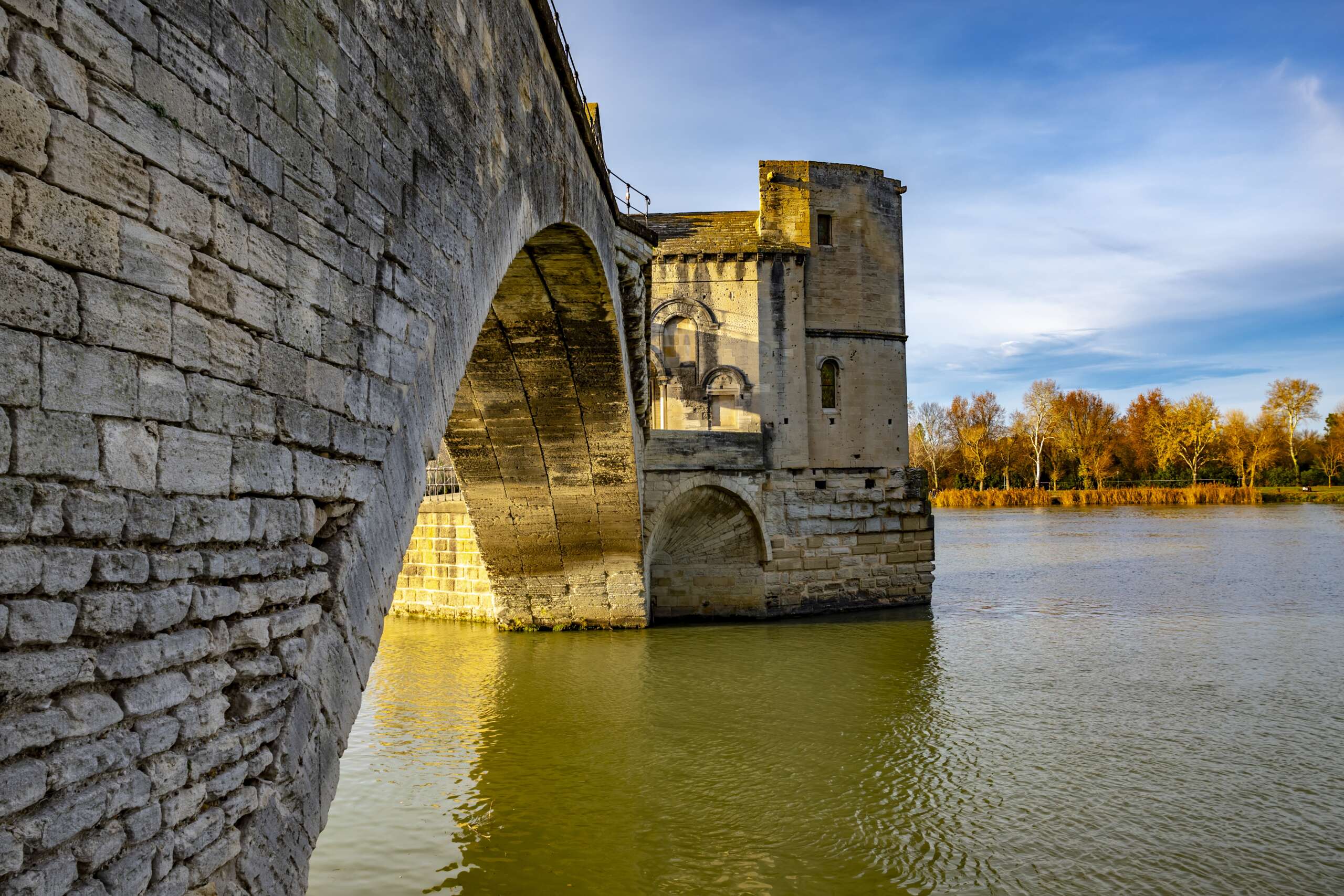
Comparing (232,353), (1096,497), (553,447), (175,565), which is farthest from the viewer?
(1096,497)

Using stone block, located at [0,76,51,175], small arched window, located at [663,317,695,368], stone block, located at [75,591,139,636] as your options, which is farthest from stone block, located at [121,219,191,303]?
small arched window, located at [663,317,695,368]

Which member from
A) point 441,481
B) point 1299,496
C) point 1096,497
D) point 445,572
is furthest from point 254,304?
point 1299,496

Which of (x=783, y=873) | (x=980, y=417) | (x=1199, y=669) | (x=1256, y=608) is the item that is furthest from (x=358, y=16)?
(x=980, y=417)

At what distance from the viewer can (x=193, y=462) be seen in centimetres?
267

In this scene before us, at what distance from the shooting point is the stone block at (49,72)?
2.06 m

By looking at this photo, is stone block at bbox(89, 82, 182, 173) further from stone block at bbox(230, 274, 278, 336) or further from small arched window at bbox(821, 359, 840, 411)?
small arched window at bbox(821, 359, 840, 411)

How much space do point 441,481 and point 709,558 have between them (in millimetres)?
5082

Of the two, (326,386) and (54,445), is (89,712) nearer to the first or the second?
(54,445)

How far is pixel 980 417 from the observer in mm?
61531

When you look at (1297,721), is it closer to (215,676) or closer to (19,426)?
(215,676)

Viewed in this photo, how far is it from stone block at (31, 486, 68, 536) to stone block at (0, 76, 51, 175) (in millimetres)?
732

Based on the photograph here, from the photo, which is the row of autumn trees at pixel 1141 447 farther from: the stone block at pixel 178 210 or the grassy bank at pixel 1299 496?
the stone block at pixel 178 210

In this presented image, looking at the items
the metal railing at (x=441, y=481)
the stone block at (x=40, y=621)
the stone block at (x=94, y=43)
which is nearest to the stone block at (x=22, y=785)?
the stone block at (x=40, y=621)

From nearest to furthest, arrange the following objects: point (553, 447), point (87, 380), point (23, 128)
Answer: point (23, 128) → point (87, 380) → point (553, 447)
